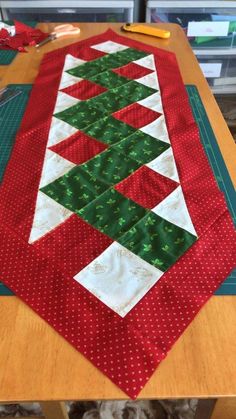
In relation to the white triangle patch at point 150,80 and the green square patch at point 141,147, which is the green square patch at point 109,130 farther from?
the white triangle patch at point 150,80

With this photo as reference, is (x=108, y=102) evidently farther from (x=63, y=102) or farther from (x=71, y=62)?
(x=71, y=62)

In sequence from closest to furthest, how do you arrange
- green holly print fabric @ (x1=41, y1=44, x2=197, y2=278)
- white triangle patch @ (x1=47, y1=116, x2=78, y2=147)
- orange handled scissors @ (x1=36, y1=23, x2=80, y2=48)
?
green holly print fabric @ (x1=41, y1=44, x2=197, y2=278)
white triangle patch @ (x1=47, y1=116, x2=78, y2=147)
orange handled scissors @ (x1=36, y1=23, x2=80, y2=48)

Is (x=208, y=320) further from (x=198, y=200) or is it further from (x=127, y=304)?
(x=198, y=200)

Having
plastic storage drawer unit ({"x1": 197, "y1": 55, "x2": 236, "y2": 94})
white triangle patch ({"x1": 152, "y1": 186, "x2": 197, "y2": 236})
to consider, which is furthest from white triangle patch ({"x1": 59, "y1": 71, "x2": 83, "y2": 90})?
plastic storage drawer unit ({"x1": 197, "y1": 55, "x2": 236, "y2": 94})

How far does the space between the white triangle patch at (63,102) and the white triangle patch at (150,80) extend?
22 centimetres

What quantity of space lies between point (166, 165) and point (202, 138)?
0.15 m

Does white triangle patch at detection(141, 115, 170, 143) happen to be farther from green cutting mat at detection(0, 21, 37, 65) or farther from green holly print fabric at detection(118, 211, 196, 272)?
green cutting mat at detection(0, 21, 37, 65)

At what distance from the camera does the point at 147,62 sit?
125 cm

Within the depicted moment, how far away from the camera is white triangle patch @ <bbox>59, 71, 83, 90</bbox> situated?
115 cm

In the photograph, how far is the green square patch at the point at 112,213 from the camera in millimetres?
717

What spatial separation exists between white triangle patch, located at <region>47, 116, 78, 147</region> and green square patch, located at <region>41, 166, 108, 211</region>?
0.13 m

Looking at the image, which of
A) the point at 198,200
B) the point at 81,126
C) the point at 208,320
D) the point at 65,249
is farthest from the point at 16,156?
the point at 208,320

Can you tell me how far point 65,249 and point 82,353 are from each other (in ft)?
0.65

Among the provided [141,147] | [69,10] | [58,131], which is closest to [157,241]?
[141,147]
